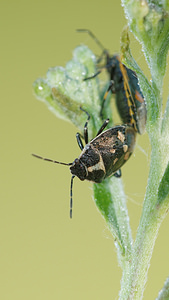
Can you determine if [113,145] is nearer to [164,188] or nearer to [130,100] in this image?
[130,100]

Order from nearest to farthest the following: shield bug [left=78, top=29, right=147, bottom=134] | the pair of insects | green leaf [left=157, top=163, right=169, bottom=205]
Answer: green leaf [left=157, top=163, right=169, bottom=205]
the pair of insects
shield bug [left=78, top=29, right=147, bottom=134]

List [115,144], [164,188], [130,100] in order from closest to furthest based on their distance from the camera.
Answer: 1. [164,188]
2. [115,144]
3. [130,100]

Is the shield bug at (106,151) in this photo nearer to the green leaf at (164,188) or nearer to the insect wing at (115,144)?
the insect wing at (115,144)

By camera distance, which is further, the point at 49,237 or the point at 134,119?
the point at 49,237

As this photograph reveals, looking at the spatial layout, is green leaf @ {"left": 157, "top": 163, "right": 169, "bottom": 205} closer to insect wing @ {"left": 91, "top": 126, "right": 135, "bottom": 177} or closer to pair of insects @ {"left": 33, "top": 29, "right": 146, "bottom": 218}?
pair of insects @ {"left": 33, "top": 29, "right": 146, "bottom": 218}

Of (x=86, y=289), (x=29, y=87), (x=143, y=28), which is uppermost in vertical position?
(x=143, y=28)

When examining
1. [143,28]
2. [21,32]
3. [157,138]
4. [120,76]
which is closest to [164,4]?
[143,28]

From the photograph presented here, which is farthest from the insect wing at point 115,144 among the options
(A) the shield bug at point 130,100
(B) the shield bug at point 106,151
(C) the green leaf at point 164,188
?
(C) the green leaf at point 164,188

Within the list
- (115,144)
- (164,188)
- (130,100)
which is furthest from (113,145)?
(164,188)

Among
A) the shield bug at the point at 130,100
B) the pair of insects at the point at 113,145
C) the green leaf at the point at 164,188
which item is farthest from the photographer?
the shield bug at the point at 130,100

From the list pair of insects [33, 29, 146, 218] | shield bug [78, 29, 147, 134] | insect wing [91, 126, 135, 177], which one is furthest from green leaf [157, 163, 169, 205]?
shield bug [78, 29, 147, 134]

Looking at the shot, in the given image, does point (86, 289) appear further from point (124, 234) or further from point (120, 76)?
point (124, 234)
